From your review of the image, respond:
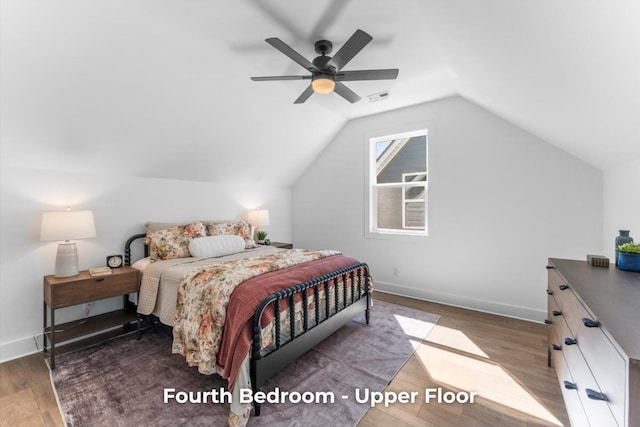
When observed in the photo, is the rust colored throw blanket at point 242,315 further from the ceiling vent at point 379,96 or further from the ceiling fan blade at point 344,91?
the ceiling vent at point 379,96

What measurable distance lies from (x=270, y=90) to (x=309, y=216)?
2.45 meters

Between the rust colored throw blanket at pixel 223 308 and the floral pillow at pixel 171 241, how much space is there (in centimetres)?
89

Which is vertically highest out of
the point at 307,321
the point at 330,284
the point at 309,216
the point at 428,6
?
the point at 428,6

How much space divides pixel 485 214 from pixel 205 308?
3225 mm

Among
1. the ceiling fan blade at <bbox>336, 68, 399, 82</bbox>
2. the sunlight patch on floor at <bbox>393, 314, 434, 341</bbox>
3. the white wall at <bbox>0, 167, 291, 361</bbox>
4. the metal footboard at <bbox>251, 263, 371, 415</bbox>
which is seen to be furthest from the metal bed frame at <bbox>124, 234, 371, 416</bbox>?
the ceiling fan blade at <bbox>336, 68, 399, 82</bbox>

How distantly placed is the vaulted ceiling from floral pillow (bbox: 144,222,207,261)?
781 millimetres

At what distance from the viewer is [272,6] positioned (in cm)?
196

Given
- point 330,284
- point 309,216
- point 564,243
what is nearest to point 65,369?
point 330,284

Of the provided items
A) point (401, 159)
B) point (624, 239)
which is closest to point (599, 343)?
point (624, 239)

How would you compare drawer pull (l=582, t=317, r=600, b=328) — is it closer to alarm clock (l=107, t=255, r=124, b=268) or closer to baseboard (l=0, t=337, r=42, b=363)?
alarm clock (l=107, t=255, r=124, b=268)

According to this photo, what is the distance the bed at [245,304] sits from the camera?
1774 mm

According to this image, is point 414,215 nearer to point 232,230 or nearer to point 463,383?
point 463,383

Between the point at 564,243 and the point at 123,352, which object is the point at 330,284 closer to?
the point at 123,352

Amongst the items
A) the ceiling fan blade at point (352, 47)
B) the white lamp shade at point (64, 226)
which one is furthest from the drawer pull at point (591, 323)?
the white lamp shade at point (64, 226)
